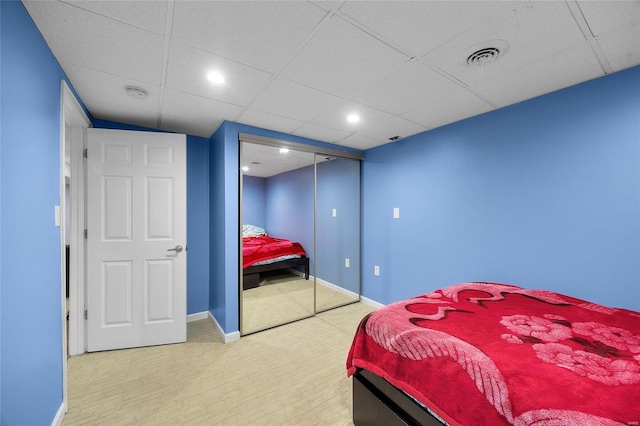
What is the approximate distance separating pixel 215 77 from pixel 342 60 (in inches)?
35.5

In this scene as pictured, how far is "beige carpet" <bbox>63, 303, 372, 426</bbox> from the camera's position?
1.67 metres

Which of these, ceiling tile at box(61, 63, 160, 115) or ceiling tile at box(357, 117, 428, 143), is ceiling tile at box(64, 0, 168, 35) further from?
ceiling tile at box(357, 117, 428, 143)

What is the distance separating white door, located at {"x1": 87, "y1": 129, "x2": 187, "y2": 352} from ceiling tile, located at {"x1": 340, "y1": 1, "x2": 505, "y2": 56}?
2.20 meters

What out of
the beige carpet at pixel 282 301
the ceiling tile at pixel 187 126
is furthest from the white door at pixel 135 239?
the beige carpet at pixel 282 301

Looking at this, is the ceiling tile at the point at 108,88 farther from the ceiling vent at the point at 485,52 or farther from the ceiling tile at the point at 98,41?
the ceiling vent at the point at 485,52

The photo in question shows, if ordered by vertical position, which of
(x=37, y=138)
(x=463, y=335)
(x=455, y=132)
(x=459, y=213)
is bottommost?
(x=463, y=335)

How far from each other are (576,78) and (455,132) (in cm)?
97

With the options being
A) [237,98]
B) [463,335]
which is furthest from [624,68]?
[237,98]

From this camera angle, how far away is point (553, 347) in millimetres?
1158

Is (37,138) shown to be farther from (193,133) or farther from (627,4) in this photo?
(627,4)

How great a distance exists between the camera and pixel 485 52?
5.04 feet

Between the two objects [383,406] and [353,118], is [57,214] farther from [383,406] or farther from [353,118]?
[353,118]

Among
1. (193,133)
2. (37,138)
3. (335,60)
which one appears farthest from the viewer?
(193,133)

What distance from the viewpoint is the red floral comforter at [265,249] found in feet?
12.7
